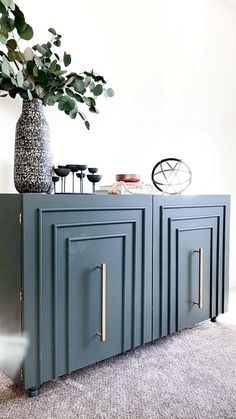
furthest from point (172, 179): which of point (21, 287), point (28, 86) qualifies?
point (21, 287)

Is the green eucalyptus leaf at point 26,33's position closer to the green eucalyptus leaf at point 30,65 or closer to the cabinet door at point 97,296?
the green eucalyptus leaf at point 30,65

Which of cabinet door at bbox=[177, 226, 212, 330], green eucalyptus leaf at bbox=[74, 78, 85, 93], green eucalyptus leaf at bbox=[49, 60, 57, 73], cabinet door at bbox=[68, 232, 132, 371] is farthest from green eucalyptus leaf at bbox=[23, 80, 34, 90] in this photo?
cabinet door at bbox=[177, 226, 212, 330]

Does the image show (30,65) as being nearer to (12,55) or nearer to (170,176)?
(12,55)

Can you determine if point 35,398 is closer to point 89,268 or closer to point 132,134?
point 89,268

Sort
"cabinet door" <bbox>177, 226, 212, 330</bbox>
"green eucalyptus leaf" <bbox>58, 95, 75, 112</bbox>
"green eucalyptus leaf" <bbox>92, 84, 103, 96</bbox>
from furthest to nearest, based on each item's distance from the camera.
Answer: "cabinet door" <bbox>177, 226, 212, 330</bbox> < "green eucalyptus leaf" <bbox>92, 84, 103, 96</bbox> < "green eucalyptus leaf" <bbox>58, 95, 75, 112</bbox>

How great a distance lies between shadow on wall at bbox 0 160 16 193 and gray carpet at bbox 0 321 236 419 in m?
0.88

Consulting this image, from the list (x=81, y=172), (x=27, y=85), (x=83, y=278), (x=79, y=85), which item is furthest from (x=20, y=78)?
(x=83, y=278)

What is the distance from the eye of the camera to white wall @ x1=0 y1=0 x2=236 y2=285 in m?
1.91

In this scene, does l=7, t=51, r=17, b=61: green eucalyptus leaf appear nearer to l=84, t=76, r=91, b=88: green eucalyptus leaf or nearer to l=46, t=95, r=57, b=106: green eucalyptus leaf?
l=46, t=95, r=57, b=106: green eucalyptus leaf

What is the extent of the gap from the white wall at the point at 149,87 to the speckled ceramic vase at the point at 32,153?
10.4 inches

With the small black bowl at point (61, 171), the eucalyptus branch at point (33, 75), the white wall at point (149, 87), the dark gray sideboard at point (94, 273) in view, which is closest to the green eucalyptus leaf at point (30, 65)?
the eucalyptus branch at point (33, 75)

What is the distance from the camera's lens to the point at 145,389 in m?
1.33

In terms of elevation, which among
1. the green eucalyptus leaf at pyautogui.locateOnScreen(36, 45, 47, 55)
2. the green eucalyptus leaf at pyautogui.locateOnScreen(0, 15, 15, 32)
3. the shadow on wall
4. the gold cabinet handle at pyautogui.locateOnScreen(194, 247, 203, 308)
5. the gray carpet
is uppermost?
the green eucalyptus leaf at pyautogui.locateOnScreen(0, 15, 15, 32)

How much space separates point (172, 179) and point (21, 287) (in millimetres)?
1519
